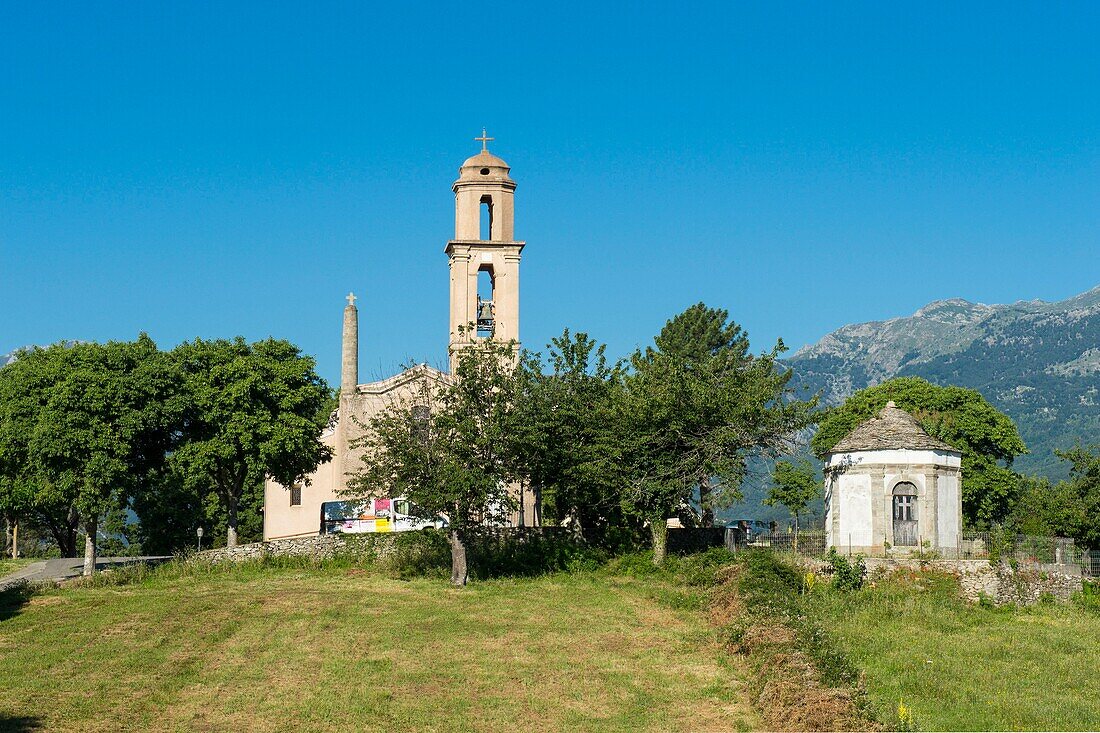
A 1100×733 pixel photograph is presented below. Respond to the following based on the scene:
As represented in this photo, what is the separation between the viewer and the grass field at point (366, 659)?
24.9 meters

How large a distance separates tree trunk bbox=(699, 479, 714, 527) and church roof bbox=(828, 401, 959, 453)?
4945mm

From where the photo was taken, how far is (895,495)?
4547 cm

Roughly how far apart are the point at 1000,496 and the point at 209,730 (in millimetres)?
53151

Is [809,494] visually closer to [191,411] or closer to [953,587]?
[953,587]

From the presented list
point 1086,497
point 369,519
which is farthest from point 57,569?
point 1086,497

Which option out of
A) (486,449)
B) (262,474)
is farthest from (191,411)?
(486,449)

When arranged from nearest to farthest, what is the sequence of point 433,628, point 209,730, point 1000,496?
point 209,730 → point 433,628 → point 1000,496

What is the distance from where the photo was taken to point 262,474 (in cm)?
4988

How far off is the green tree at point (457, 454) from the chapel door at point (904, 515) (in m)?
13.8

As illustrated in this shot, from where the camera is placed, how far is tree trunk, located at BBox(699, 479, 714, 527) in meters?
46.2

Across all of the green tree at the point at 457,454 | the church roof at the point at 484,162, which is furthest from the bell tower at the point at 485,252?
the green tree at the point at 457,454

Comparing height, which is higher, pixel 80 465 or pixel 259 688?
pixel 80 465

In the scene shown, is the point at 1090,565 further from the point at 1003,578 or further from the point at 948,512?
the point at 948,512

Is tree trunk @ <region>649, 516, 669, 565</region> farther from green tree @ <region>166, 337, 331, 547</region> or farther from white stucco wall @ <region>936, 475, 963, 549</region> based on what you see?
green tree @ <region>166, 337, 331, 547</region>
